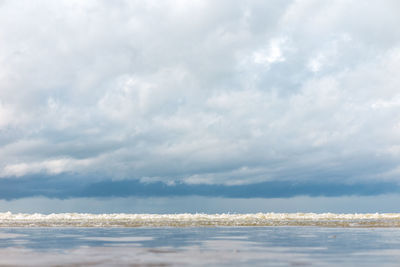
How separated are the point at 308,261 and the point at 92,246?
1720 cm

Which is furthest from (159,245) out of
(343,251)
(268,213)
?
(268,213)

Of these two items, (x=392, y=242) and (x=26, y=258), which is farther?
(x=392, y=242)

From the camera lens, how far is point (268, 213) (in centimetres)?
11238

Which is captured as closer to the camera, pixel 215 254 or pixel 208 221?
pixel 215 254

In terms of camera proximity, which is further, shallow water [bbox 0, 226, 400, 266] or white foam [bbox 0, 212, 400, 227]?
white foam [bbox 0, 212, 400, 227]

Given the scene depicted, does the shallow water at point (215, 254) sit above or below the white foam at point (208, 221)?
below

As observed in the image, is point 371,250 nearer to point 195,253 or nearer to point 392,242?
point 392,242

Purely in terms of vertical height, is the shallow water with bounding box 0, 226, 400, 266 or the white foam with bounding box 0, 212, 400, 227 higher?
the white foam with bounding box 0, 212, 400, 227

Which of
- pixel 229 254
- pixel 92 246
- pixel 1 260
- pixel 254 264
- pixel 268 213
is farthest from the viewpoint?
pixel 268 213

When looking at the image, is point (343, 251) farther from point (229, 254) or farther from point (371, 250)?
point (229, 254)

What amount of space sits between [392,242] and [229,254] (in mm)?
14797

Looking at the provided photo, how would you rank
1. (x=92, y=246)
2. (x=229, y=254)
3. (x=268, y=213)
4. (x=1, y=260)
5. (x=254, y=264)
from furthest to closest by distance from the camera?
(x=268, y=213)
(x=92, y=246)
(x=229, y=254)
(x=1, y=260)
(x=254, y=264)

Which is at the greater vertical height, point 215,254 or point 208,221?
point 208,221

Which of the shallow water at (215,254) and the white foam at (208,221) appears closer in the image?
the shallow water at (215,254)
